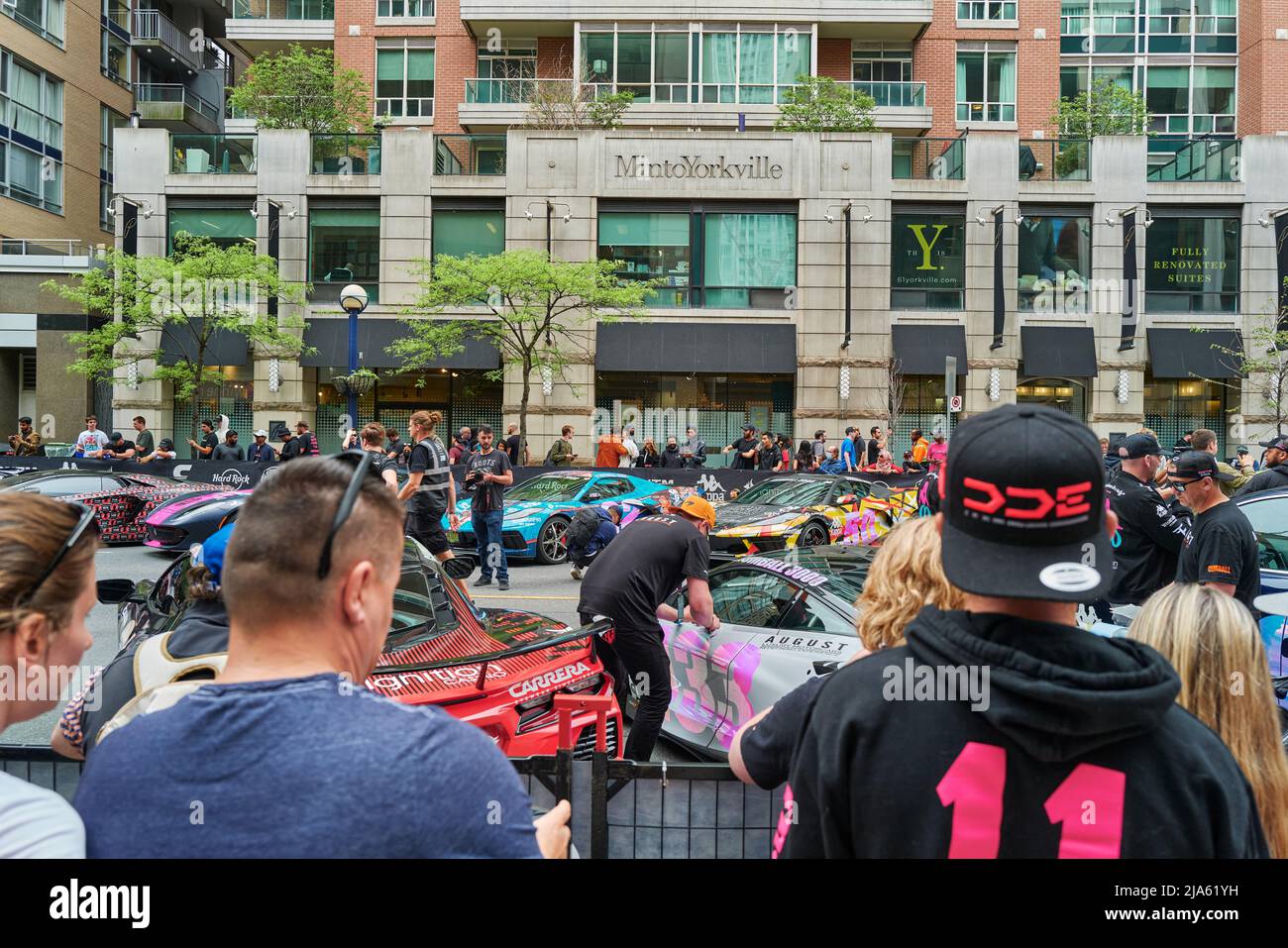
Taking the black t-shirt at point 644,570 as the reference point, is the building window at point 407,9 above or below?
above

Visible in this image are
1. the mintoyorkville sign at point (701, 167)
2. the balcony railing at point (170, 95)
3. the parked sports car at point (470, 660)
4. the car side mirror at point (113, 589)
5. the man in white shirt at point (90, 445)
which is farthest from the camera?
the balcony railing at point (170, 95)

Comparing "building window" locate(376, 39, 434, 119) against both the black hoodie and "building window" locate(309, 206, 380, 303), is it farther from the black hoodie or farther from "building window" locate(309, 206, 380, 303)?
the black hoodie

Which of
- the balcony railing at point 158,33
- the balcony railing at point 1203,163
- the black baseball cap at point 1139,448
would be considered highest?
the balcony railing at point 158,33

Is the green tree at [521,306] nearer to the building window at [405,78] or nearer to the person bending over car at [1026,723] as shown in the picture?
the building window at [405,78]

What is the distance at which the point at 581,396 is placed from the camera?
1096 inches

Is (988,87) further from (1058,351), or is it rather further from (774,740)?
(774,740)

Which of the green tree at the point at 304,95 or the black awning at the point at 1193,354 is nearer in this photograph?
the black awning at the point at 1193,354

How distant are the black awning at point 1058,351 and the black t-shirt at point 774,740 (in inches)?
1110

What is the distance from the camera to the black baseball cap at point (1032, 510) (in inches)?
59.2

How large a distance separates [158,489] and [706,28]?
78.6 ft

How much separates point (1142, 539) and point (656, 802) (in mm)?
4938

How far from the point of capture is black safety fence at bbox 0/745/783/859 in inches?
125

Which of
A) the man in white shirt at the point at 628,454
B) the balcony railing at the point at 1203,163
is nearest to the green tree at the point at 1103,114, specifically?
the balcony railing at the point at 1203,163
